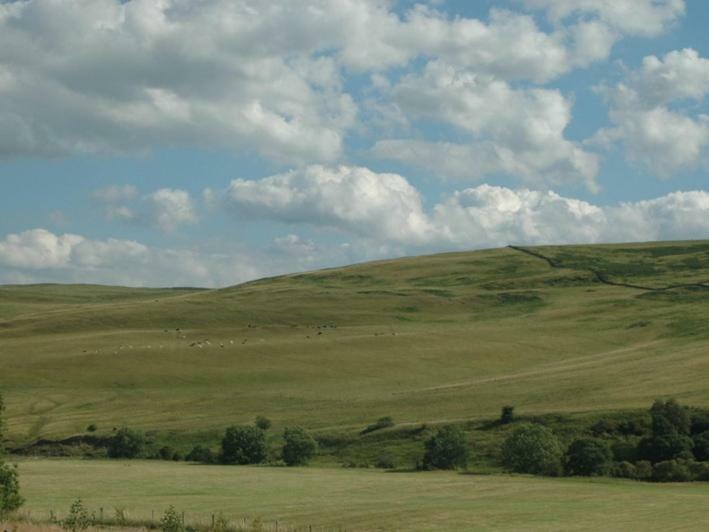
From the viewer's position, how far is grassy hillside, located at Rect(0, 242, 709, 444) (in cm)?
9644

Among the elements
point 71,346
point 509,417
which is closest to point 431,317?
point 71,346

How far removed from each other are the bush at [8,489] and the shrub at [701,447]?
47.7m

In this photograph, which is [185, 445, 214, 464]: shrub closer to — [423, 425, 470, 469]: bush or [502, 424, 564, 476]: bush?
[423, 425, 470, 469]: bush

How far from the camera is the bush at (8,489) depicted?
40.6m

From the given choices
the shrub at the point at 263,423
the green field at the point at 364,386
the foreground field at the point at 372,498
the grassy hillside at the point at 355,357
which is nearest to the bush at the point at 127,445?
the green field at the point at 364,386

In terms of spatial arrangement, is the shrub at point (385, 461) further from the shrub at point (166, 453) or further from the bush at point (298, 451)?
the shrub at point (166, 453)

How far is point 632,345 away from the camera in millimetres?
136250

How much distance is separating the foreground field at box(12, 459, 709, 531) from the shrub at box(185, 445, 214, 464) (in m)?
7.80

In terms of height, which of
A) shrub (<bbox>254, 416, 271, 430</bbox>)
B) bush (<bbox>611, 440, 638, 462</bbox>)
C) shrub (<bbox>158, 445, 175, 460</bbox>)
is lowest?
shrub (<bbox>158, 445, 175, 460</bbox>)

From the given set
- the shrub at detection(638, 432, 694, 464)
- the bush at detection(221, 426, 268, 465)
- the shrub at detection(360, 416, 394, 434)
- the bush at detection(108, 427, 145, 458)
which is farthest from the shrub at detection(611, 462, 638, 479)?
the bush at detection(108, 427, 145, 458)

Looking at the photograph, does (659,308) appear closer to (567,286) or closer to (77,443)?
(567,286)

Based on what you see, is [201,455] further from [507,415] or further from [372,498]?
[372,498]

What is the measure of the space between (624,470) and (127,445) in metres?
41.0

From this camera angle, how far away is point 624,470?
226 ft
